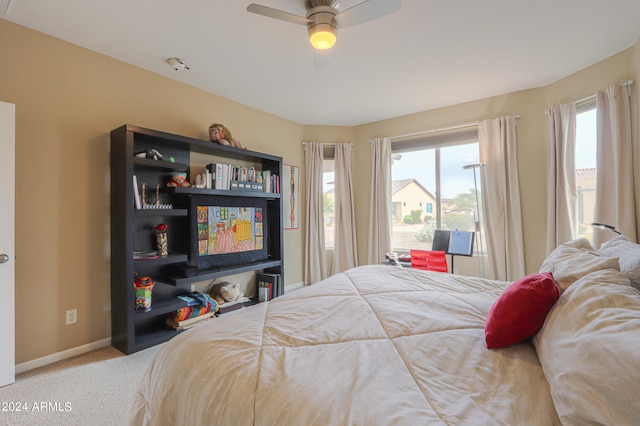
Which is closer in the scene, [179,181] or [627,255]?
[627,255]

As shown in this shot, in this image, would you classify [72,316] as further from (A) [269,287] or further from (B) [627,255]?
(B) [627,255]

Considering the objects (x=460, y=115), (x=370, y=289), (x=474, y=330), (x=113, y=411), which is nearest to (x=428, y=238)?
(x=460, y=115)

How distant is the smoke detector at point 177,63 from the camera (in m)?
2.60

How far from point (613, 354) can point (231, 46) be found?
289 centimetres

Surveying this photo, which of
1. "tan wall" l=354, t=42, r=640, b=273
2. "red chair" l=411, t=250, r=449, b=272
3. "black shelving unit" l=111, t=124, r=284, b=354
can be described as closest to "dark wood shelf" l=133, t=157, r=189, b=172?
"black shelving unit" l=111, t=124, r=284, b=354

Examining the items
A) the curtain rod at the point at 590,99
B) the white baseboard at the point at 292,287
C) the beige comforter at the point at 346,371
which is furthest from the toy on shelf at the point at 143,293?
the curtain rod at the point at 590,99

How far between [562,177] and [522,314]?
2.82 m

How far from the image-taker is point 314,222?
4430 mm

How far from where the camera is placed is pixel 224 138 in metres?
3.20

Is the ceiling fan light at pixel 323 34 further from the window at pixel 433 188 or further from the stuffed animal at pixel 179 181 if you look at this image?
the window at pixel 433 188

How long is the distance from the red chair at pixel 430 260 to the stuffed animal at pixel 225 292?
2189 mm

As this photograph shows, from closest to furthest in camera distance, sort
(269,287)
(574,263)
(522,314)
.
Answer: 1. (522,314)
2. (574,263)
3. (269,287)

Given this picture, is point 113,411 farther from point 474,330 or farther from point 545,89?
point 545,89

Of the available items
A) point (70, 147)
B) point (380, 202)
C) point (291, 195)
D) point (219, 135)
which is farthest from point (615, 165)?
point (70, 147)
